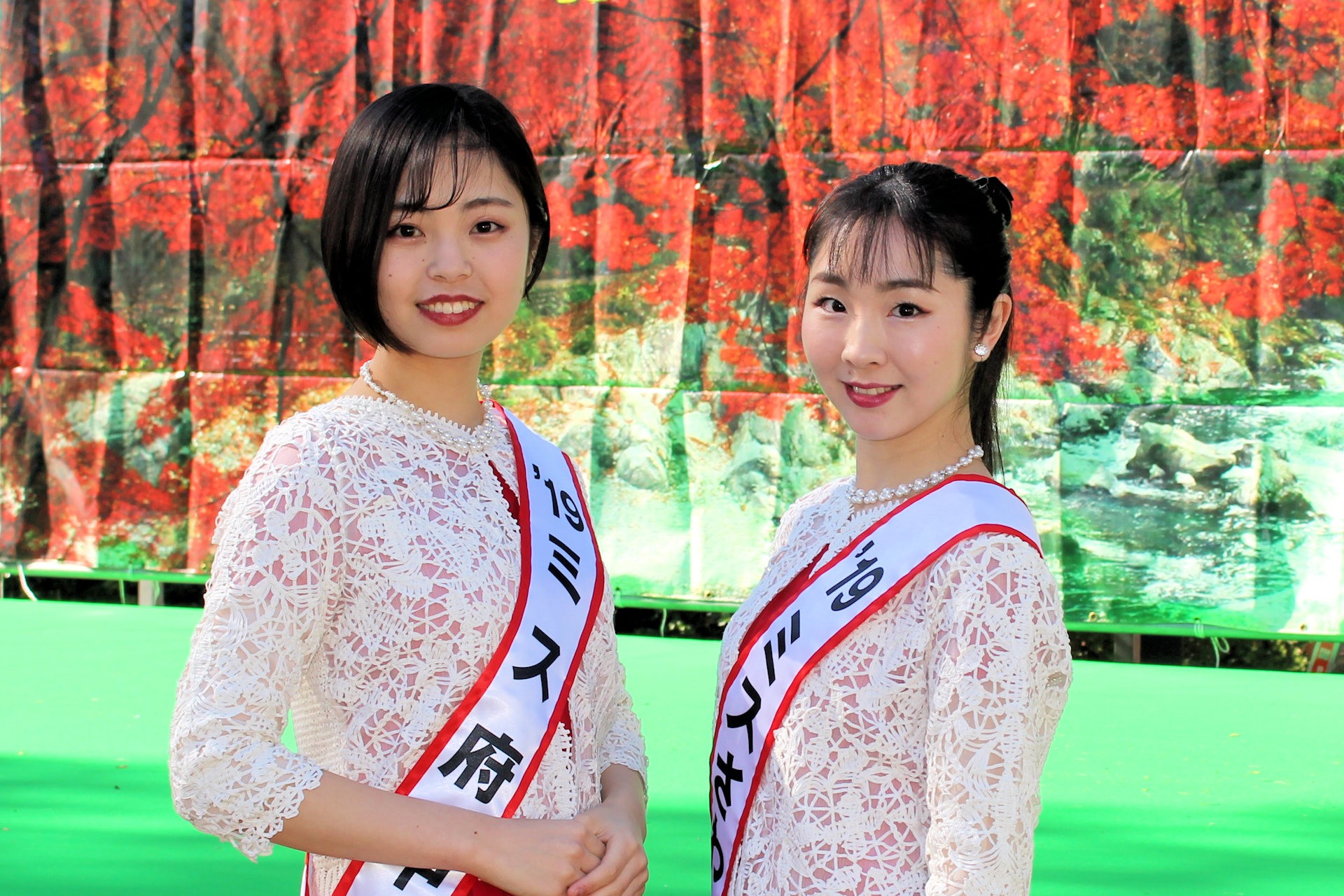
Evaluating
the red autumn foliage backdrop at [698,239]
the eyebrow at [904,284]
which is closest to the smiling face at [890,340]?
the eyebrow at [904,284]

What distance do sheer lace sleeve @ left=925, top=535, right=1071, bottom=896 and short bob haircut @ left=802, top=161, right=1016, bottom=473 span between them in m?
0.24

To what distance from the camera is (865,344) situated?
1098 millimetres

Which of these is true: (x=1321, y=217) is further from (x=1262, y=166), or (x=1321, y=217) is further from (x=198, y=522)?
(x=198, y=522)

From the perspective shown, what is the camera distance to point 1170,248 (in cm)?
328

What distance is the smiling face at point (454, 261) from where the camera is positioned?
3.65 feet

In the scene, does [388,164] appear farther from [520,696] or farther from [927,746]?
[927,746]

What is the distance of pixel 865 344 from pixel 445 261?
1.14 feet

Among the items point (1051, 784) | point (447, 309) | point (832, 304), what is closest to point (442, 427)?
point (447, 309)

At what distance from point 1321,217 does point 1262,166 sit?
0.59 feet

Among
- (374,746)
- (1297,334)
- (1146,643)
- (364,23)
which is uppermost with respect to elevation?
(364,23)

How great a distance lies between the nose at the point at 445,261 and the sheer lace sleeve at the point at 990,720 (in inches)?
18.5

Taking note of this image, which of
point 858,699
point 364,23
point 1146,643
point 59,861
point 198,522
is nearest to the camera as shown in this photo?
point 858,699

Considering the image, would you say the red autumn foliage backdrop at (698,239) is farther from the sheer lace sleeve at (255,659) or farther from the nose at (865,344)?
the sheer lace sleeve at (255,659)

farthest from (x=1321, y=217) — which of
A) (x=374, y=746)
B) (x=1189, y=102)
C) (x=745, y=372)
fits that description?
(x=374, y=746)
